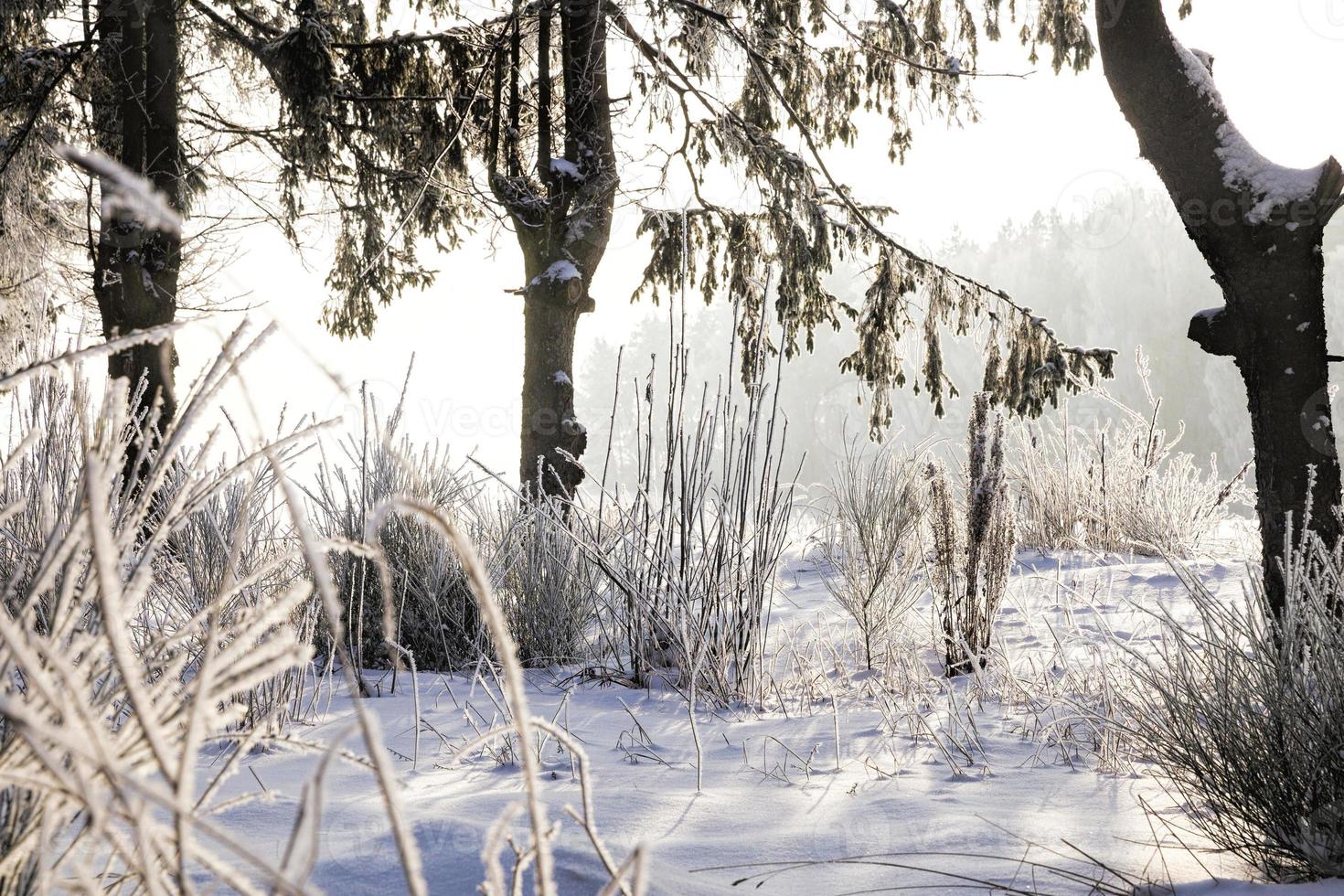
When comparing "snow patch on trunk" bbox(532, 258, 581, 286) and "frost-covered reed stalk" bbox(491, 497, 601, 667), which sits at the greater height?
"snow patch on trunk" bbox(532, 258, 581, 286)

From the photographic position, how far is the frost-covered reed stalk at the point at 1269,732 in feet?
4.68

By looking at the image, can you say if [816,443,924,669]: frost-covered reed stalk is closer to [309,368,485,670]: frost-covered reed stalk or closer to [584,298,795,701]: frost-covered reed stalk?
[584,298,795,701]: frost-covered reed stalk

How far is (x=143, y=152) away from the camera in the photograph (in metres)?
6.02

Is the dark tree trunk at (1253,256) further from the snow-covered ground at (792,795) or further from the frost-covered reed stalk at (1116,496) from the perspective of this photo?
the frost-covered reed stalk at (1116,496)

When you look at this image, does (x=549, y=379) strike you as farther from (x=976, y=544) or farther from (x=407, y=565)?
(x=976, y=544)

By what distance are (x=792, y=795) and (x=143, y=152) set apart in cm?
616

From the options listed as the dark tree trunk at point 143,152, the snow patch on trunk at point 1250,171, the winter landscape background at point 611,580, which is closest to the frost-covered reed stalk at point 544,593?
the winter landscape background at point 611,580

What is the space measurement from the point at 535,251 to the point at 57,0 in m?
3.03

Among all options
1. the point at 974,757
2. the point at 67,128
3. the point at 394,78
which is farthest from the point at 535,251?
the point at 974,757

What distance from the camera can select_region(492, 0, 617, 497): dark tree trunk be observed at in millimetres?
5508

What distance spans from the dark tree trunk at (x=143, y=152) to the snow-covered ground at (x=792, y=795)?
4.10 m

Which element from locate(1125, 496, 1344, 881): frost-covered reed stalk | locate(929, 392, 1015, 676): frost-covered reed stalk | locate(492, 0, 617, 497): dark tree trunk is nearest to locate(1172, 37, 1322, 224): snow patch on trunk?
locate(929, 392, 1015, 676): frost-covered reed stalk

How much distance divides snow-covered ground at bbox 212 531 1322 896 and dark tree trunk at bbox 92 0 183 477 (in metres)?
4.10

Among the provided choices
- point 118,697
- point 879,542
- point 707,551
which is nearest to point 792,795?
point 707,551
